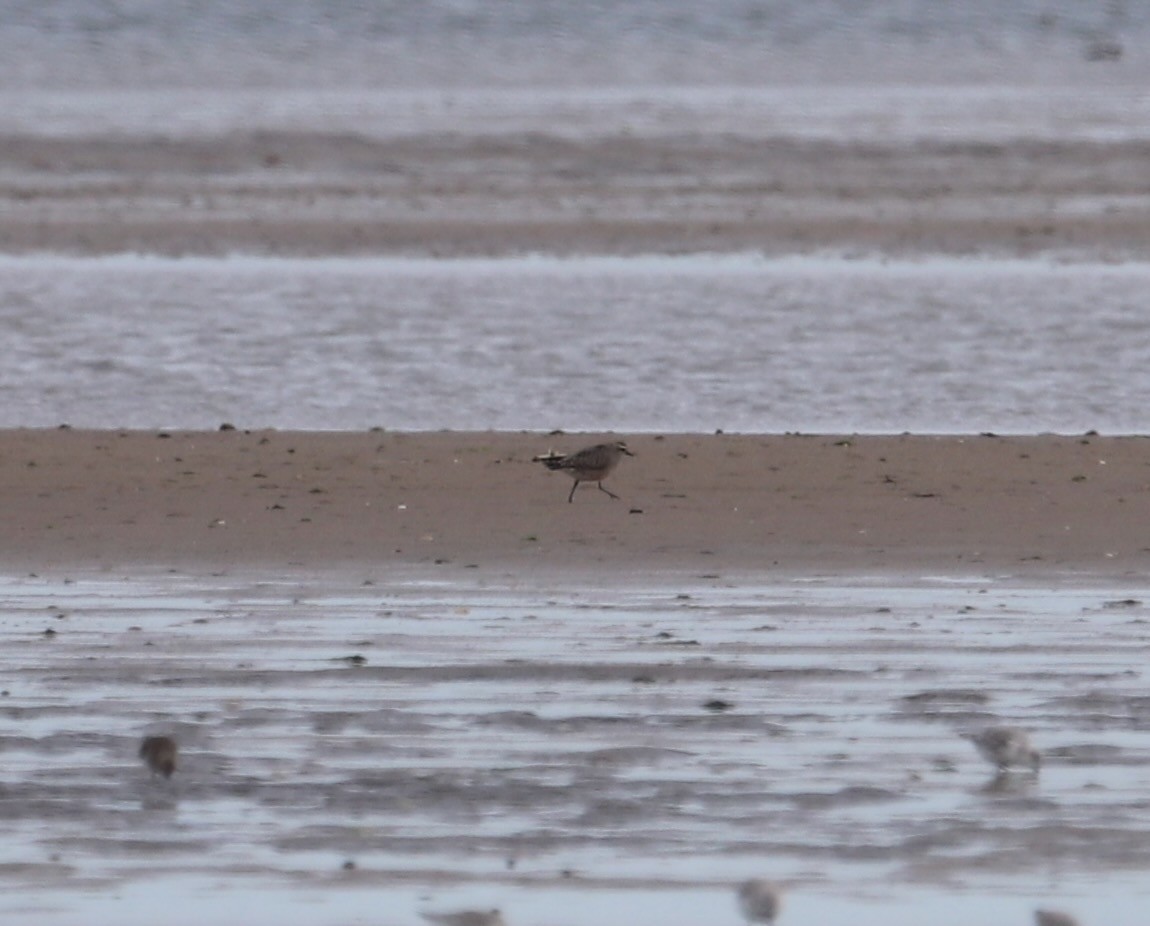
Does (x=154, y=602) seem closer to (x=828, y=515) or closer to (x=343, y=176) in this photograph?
(x=828, y=515)

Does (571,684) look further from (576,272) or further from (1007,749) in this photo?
(576,272)

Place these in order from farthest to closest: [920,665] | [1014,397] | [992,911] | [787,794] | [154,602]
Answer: [1014,397] < [154,602] < [920,665] < [787,794] < [992,911]

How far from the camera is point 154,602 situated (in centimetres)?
977

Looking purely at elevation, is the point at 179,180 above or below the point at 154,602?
above

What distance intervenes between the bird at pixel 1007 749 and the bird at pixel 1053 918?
1154mm

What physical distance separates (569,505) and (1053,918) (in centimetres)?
648

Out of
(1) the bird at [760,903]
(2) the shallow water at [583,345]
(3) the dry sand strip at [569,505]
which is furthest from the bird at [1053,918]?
(2) the shallow water at [583,345]

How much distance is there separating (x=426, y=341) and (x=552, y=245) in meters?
6.04

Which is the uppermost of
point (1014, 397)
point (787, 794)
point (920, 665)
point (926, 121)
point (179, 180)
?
point (926, 121)

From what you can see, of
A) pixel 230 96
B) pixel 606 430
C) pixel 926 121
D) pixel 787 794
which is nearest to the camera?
pixel 787 794

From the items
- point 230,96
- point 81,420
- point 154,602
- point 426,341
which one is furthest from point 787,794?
point 230,96

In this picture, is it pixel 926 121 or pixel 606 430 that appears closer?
pixel 606 430

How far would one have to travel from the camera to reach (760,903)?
19.3ft

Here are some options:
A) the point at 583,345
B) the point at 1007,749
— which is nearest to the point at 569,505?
the point at 1007,749
